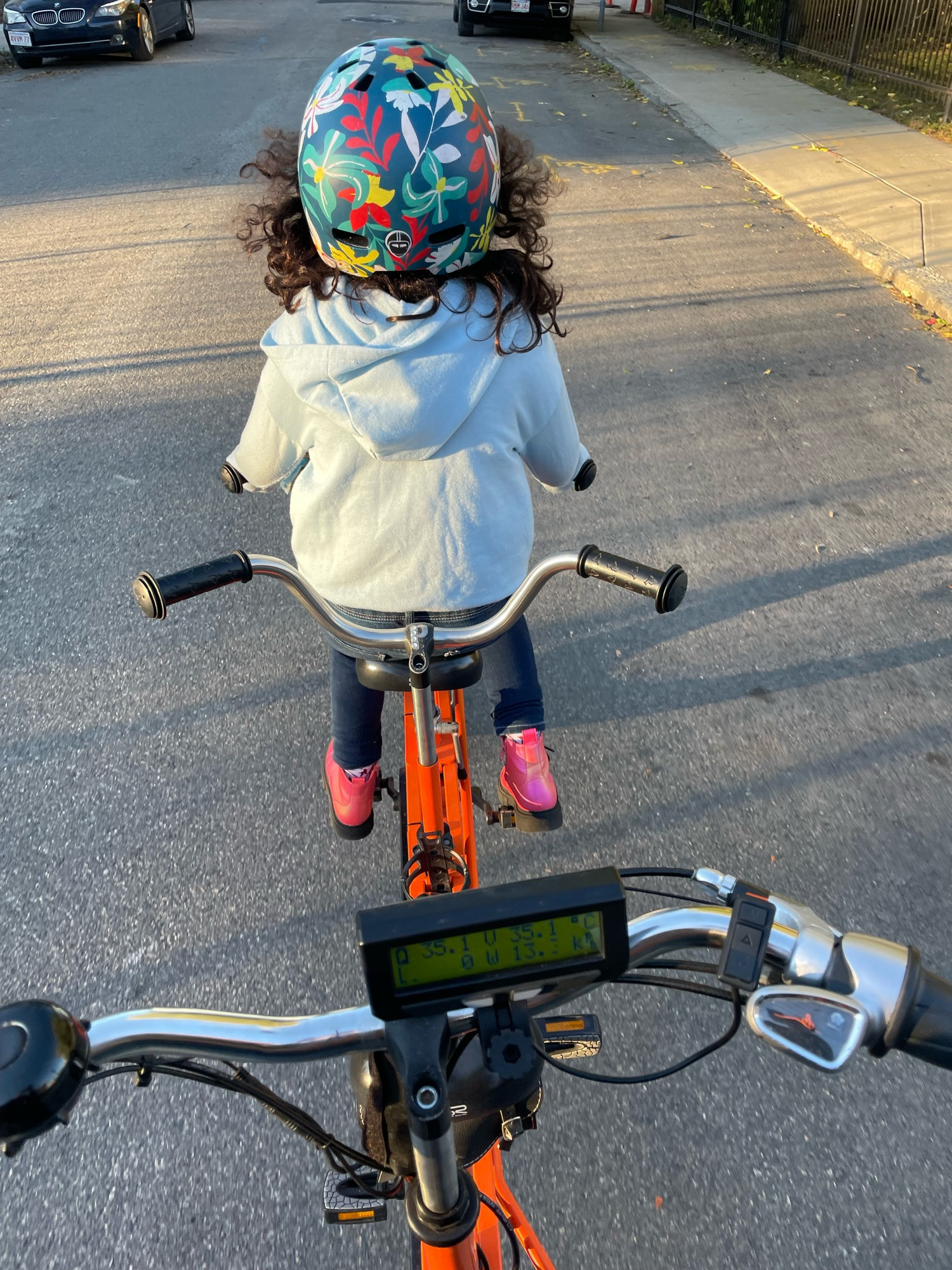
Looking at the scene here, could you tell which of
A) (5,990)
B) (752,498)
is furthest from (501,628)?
(752,498)

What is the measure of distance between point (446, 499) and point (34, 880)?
1.72 m

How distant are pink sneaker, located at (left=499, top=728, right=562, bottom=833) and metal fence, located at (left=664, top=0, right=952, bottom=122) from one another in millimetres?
10504

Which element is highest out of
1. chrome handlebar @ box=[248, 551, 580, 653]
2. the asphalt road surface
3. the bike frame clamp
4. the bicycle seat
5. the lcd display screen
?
the lcd display screen

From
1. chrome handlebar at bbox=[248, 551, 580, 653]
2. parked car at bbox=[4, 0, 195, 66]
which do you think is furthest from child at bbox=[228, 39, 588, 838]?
parked car at bbox=[4, 0, 195, 66]

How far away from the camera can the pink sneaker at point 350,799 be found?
8.45 feet

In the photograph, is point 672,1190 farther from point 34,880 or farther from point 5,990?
point 34,880

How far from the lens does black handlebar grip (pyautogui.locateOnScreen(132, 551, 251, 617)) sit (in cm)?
149

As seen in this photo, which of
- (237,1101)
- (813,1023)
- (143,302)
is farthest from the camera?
(143,302)

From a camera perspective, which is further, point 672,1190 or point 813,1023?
point 672,1190

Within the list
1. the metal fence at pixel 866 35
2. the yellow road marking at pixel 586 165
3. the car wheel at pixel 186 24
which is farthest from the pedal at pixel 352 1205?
the car wheel at pixel 186 24

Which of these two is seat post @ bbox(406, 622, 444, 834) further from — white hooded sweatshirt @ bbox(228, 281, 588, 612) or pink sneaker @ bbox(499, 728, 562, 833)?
pink sneaker @ bbox(499, 728, 562, 833)

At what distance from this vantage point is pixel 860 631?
11.8ft

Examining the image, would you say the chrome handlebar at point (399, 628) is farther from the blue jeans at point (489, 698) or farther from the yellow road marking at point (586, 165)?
the yellow road marking at point (586, 165)

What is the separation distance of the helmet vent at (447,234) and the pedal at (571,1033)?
134 centimetres
